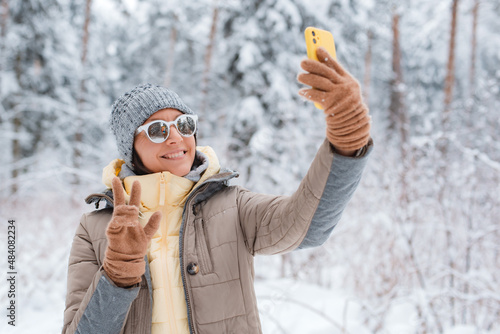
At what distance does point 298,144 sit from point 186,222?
17.7 feet

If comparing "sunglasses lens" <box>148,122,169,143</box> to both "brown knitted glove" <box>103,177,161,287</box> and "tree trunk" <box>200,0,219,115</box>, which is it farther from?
"tree trunk" <box>200,0,219,115</box>

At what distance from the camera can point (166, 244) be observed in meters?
1.44

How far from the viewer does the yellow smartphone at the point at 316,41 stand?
1.12m

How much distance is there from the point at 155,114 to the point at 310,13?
795 cm

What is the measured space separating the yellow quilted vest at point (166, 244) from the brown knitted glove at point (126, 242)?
0.57 feet

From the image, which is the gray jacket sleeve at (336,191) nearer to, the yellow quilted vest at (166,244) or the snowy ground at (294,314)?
the yellow quilted vest at (166,244)

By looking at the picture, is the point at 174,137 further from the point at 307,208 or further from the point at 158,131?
the point at 307,208

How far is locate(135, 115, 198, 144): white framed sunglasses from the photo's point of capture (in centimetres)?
157

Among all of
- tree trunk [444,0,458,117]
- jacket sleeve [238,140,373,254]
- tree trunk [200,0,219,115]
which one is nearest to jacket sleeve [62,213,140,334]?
jacket sleeve [238,140,373,254]

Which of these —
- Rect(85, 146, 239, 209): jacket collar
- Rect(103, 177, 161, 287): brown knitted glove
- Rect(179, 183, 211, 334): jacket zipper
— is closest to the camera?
Rect(103, 177, 161, 287): brown knitted glove

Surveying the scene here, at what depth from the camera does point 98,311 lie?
4.02ft

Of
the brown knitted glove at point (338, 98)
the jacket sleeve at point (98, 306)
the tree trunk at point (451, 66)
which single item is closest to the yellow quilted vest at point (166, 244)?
the jacket sleeve at point (98, 306)

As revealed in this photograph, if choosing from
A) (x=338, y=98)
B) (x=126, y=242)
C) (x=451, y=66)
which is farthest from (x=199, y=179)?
(x=451, y=66)

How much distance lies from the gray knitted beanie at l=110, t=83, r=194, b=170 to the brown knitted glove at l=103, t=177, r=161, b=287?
478 millimetres
